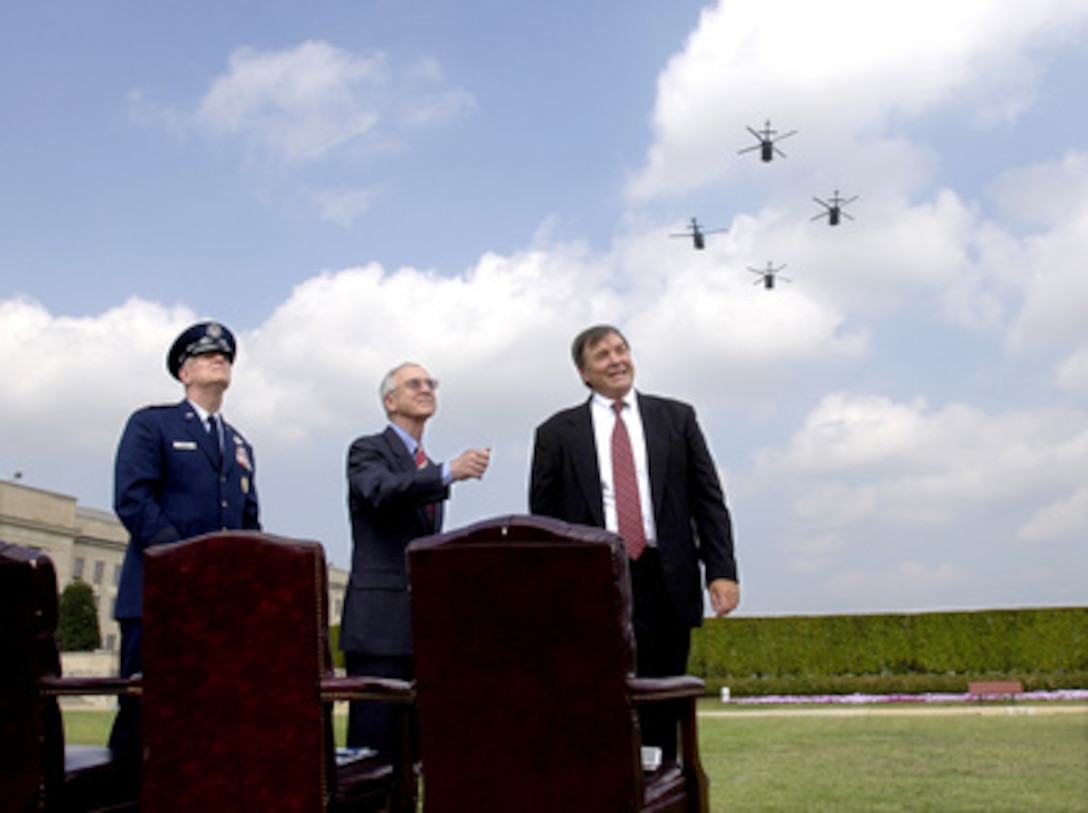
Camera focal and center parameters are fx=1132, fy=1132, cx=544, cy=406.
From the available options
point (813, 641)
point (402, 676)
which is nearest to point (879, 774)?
point (402, 676)

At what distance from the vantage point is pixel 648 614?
4.40m

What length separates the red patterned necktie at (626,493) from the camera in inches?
177

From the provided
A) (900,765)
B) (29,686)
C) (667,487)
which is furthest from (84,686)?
(900,765)

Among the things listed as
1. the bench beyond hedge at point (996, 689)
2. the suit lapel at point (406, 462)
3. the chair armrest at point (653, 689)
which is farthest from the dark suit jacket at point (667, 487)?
the bench beyond hedge at point (996, 689)

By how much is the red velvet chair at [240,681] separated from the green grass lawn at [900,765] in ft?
11.2

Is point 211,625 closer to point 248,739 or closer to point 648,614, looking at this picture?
point 248,739

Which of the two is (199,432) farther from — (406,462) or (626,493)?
(626,493)

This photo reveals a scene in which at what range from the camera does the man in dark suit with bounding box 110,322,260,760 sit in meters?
4.23

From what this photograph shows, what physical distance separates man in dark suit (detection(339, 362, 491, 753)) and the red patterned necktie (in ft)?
2.22

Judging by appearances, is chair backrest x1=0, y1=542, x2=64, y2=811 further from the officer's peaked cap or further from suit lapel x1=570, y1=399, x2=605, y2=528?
suit lapel x1=570, y1=399, x2=605, y2=528

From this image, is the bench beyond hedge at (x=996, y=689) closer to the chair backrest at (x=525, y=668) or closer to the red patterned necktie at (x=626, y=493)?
the red patterned necktie at (x=626, y=493)

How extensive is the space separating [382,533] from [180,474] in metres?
0.88

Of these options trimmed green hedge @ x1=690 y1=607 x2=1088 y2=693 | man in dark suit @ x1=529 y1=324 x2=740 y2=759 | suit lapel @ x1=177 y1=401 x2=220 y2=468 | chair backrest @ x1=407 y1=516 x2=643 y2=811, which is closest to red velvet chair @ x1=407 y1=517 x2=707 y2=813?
chair backrest @ x1=407 y1=516 x2=643 y2=811

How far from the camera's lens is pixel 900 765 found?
796cm
